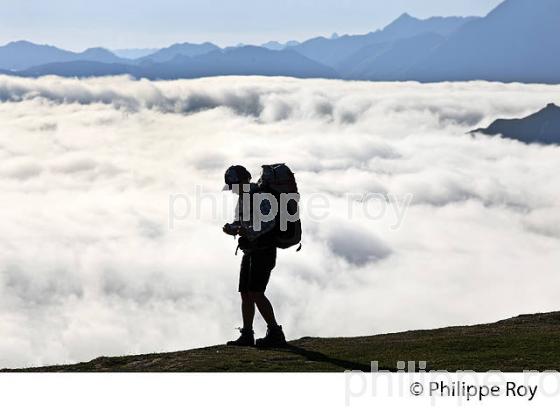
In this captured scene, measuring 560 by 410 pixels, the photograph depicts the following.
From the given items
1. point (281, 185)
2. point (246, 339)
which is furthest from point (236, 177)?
point (246, 339)

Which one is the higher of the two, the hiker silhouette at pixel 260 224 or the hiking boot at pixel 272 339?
the hiker silhouette at pixel 260 224

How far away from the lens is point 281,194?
13.2m

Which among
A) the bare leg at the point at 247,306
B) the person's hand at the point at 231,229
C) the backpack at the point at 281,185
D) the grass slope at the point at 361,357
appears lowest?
the grass slope at the point at 361,357

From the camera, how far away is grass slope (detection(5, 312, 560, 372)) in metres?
12.5

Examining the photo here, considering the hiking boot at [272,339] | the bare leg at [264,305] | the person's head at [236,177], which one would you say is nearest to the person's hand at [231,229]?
the person's head at [236,177]

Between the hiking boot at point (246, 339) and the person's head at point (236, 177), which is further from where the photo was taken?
the hiking boot at point (246, 339)

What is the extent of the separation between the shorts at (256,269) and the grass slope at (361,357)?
127 centimetres

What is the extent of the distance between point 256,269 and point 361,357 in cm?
267

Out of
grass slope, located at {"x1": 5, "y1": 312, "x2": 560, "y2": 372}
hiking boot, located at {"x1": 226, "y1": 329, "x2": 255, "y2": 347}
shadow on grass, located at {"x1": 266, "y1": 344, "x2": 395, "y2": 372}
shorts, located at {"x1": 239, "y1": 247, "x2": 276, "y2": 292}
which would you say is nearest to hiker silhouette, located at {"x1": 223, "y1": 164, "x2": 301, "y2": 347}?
shorts, located at {"x1": 239, "y1": 247, "x2": 276, "y2": 292}

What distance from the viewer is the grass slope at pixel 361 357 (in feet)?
41.1

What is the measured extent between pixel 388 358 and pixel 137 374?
4.89 m

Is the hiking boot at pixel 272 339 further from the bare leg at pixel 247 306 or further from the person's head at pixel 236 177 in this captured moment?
the person's head at pixel 236 177

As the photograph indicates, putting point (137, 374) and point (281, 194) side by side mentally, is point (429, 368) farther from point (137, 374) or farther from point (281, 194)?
point (137, 374)
